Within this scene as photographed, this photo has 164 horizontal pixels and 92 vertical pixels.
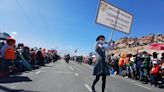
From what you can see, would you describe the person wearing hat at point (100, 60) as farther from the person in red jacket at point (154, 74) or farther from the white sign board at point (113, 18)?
the person in red jacket at point (154, 74)

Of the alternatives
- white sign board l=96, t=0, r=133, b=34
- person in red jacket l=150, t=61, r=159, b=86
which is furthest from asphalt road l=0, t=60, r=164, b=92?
white sign board l=96, t=0, r=133, b=34

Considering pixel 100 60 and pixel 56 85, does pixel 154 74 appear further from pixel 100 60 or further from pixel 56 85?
pixel 100 60

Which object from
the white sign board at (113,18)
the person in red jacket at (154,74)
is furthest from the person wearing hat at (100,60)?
the person in red jacket at (154,74)

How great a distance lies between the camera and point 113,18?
12.8m

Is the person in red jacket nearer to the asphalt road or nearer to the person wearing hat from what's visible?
the asphalt road

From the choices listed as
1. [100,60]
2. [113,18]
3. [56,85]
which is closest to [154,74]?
[113,18]

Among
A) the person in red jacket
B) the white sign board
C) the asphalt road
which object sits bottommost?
the asphalt road

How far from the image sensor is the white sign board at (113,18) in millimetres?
12492

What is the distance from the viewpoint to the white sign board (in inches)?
492

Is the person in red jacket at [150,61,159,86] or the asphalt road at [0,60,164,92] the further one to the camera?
the person in red jacket at [150,61,159,86]

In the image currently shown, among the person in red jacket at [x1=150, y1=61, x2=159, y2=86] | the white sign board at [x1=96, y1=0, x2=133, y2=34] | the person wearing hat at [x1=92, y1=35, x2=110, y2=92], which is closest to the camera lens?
the person wearing hat at [x1=92, y1=35, x2=110, y2=92]

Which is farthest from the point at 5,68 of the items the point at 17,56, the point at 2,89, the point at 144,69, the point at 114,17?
the point at 144,69

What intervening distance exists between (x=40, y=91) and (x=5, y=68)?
6.25m

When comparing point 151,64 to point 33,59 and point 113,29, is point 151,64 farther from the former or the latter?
point 33,59
